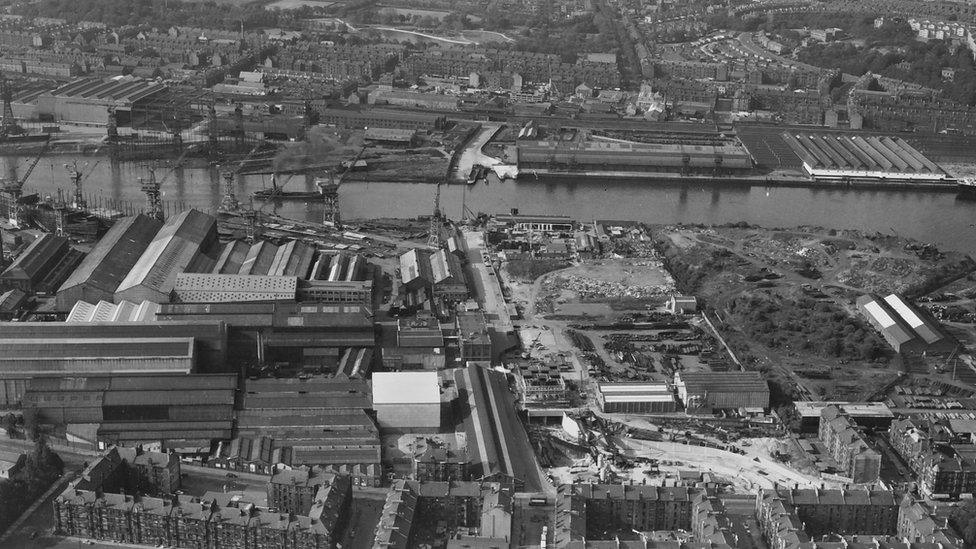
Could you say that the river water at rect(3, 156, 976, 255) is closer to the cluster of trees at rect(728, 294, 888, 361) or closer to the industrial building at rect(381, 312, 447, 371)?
the cluster of trees at rect(728, 294, 888, 361)

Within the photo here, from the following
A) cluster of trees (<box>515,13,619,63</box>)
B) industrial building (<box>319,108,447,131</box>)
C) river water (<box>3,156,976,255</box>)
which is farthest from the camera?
cluster of trees (<box>515,13,619,63</box>)

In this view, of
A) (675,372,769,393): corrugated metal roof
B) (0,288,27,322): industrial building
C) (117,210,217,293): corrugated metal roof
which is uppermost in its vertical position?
(117,210,217,293): corrugated metal roof

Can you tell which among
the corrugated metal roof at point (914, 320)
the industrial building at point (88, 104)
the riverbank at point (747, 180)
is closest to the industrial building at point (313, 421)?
the corrugated metal roof at point (914, 320)

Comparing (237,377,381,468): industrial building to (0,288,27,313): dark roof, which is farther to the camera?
(0,288,27,313): dark roof

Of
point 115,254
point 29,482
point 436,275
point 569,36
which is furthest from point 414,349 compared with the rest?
point 569,36

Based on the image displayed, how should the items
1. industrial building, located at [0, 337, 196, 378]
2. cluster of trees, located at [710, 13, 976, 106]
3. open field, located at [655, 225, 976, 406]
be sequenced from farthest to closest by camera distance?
cluster of trees, located at [710, 13, 976, 106] → open field, located at [655, 225, 976, 406] → industrial building, located at [0, 337, 196, 378]

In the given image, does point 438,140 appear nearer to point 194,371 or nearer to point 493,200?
point 493,200

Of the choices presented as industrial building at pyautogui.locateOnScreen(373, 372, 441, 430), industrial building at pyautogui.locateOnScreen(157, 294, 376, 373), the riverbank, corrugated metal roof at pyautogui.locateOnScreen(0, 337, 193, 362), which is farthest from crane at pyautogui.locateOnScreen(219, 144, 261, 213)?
industrial building at pyautogui.locateOnScreen(373, 372, 441, 430)

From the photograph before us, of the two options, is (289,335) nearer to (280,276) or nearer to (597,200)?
(280,276)
